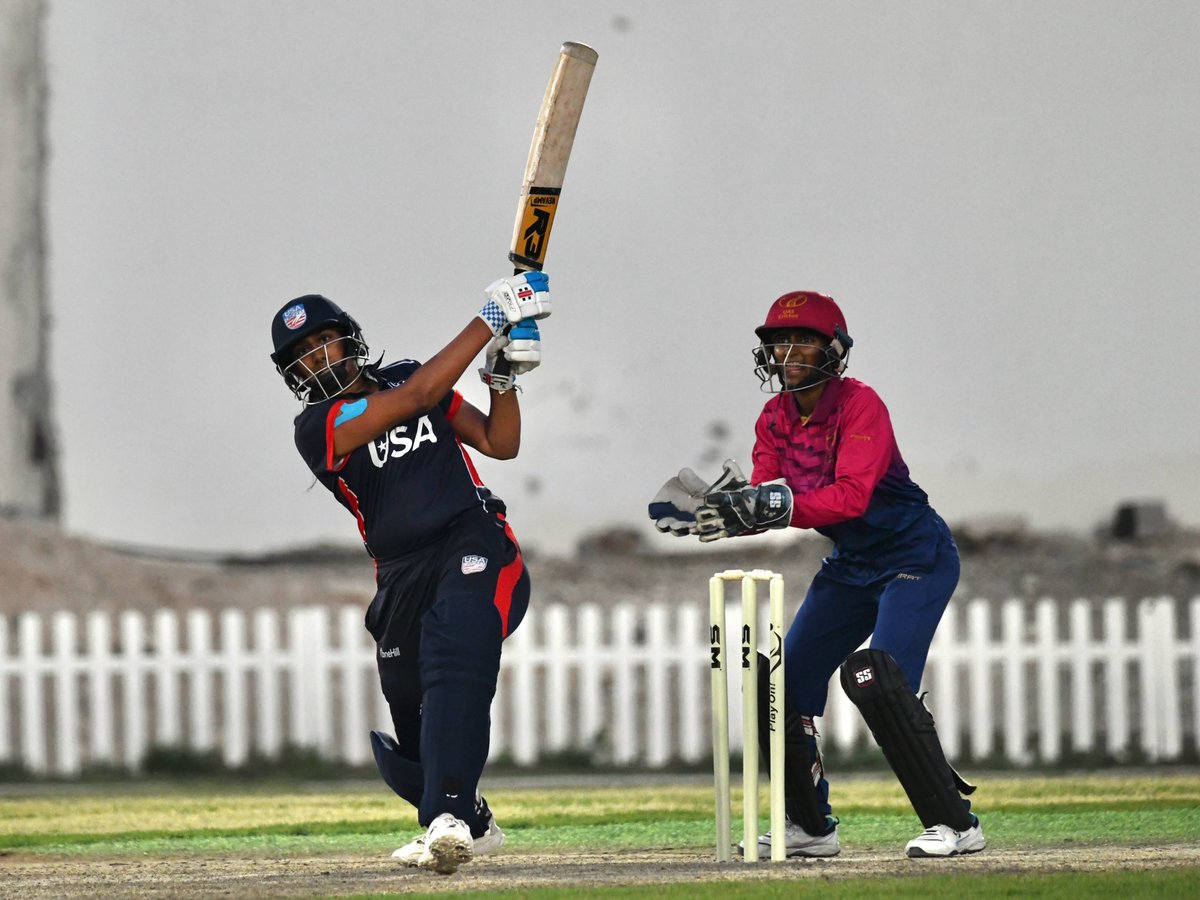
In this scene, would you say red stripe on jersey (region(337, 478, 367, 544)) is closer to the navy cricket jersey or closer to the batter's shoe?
the navy cricket jersey


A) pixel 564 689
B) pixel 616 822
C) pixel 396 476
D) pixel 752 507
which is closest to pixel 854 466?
pixel 752 507

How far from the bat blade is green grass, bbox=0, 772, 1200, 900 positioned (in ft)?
6.53

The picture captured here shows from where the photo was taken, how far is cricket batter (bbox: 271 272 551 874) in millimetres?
5367

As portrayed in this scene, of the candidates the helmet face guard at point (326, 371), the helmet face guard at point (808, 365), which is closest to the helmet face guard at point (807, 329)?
the helmet face guard at point (808, 365)

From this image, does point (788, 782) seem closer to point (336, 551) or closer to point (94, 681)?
point (94, 681)

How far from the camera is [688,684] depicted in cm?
1055

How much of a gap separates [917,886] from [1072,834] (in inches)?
68.5

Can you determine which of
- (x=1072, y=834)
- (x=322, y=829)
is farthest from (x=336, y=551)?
(x=1072, y=834)

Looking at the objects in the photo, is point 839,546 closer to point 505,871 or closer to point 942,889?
point 942,889

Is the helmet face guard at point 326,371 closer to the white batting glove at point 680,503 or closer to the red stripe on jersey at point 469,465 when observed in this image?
the red stripe on jersey at point 469,465

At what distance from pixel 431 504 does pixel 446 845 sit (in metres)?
1.01

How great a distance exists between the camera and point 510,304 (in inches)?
216

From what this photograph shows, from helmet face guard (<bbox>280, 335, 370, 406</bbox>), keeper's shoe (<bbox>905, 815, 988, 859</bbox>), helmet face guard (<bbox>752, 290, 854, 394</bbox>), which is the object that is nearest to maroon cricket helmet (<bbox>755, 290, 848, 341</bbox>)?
helmet face guard (<bbox>752, 290, 854, 394</bbox>)

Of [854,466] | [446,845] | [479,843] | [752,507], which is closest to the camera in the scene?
[446,845]
